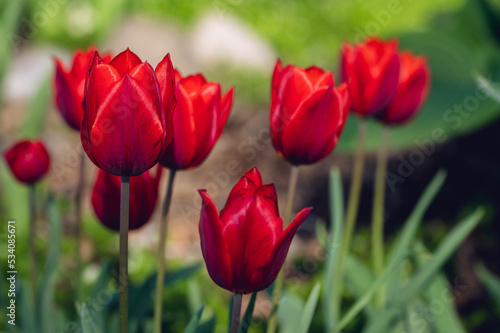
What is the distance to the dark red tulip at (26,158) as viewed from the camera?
1235 mm

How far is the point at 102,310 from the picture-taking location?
1.18 meters

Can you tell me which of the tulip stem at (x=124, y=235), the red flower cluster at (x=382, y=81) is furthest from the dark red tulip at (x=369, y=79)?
the tulip stem at (x=124, y=235)

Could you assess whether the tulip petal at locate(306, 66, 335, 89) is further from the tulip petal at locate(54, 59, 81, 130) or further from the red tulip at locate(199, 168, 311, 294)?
the tulip petal at locate(54, 59, 81, 130)

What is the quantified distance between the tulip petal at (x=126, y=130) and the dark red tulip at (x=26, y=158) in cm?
56

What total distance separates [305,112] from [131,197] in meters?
0.31

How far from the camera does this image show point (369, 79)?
48.1 inches

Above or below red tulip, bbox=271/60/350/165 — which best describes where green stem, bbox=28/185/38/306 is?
below

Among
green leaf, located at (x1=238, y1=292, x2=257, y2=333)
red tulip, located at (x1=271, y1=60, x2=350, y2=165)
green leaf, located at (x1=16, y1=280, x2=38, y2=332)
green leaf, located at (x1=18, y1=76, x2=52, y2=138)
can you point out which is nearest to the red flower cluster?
red tulip, located at (x1=271, y1=60, x2=350, y2=165)

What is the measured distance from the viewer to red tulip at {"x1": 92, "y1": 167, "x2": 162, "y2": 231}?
1008mm

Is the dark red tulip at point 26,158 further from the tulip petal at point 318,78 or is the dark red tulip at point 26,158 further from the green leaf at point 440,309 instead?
the green leaf at point 440,309

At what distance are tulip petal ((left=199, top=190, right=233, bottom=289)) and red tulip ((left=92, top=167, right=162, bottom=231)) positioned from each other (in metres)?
0.25

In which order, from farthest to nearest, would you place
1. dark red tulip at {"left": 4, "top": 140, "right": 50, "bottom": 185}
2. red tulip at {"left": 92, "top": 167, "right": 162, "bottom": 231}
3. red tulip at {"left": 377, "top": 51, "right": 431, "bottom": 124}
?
red tulip at {"left": 377, "top": 51, "right": 431, "bottom": 124} < dark red tulip at {"left": 4, "top": 140, "right": 50, "bottom": 185} < red tulip at {"left": 92, "top": 167, "right": 162, "bottom": 231}

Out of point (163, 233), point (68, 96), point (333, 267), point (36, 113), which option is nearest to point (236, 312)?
point (163, 233)

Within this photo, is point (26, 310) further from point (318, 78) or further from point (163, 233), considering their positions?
point (318, 78)
